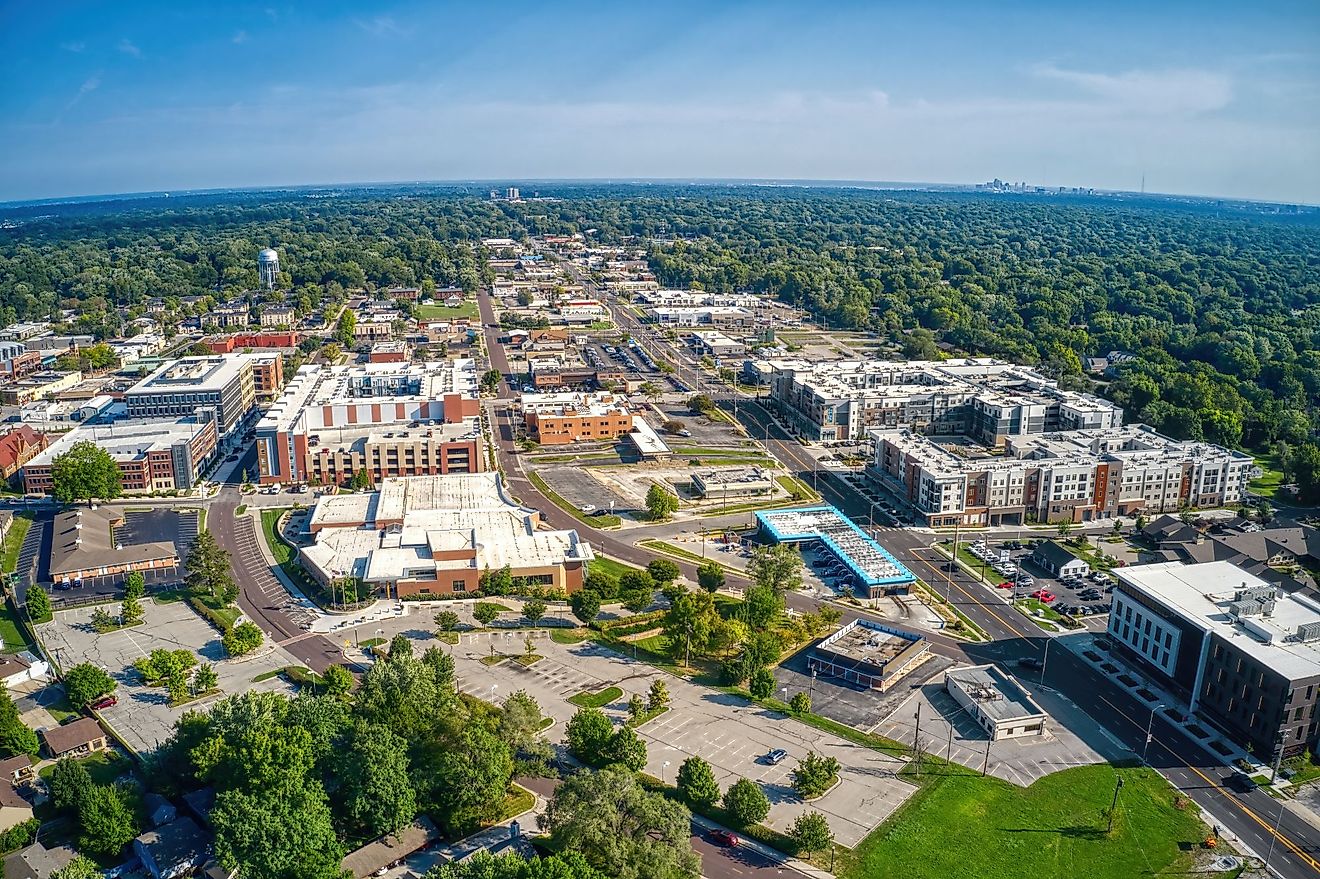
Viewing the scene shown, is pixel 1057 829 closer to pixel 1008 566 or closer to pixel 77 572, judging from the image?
pixel 1008 566

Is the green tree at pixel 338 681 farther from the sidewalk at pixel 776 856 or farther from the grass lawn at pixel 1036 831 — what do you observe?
the grass lawn at pixel 1036 831

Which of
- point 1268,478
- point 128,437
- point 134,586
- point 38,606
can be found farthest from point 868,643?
point 128,437

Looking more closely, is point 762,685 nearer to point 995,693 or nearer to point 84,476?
point 995,693

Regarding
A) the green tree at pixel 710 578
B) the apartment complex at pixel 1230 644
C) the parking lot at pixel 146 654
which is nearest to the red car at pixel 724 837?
the green tree at pixel 710 578

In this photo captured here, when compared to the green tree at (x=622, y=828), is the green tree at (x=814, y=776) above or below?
below

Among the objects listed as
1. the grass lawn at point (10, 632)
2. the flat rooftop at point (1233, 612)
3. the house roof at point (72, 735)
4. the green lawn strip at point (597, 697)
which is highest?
the flat rooftop at point (1233, 612)
